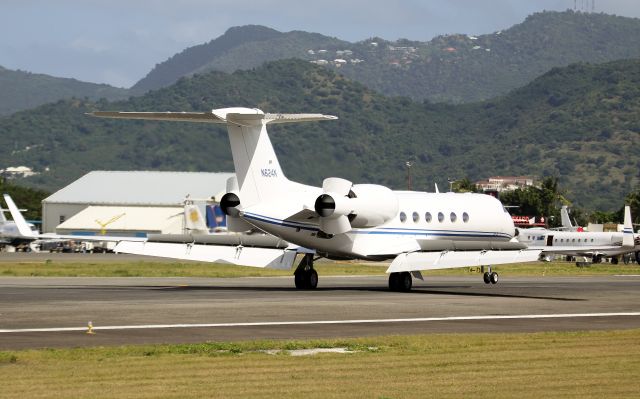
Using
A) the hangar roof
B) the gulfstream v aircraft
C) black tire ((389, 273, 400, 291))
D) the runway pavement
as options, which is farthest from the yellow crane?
black tire ((389, 273, 400, 291))

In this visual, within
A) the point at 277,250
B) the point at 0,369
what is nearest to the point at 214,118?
the point at 277,250

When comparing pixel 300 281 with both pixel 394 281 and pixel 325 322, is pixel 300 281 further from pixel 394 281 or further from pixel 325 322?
pixel 325 322

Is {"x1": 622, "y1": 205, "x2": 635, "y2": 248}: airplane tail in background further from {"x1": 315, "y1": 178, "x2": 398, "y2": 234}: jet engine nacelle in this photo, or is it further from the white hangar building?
the white hangar building

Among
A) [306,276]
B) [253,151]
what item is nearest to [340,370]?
[253,151]

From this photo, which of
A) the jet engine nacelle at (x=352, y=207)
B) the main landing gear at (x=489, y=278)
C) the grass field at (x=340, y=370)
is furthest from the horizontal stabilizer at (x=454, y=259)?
the grass field at (x=340, y=370)

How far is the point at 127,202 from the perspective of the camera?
449 ft

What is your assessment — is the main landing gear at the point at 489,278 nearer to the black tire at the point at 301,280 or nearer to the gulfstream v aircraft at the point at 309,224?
the gulfstream v aircraft at the point at 309,224

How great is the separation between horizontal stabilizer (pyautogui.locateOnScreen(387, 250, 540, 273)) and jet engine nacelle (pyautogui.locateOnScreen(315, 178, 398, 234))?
163cm

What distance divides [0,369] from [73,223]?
389ft

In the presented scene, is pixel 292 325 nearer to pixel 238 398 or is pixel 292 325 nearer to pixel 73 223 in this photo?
pixel 238 398

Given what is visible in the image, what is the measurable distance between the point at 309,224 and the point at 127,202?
340 feet

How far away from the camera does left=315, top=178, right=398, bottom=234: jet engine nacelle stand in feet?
115

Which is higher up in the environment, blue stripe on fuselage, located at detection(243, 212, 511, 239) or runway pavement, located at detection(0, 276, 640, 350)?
blue stripe on fuselage, located at detection(243, 212, 511, 239)

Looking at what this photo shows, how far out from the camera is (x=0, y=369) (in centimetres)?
1669
